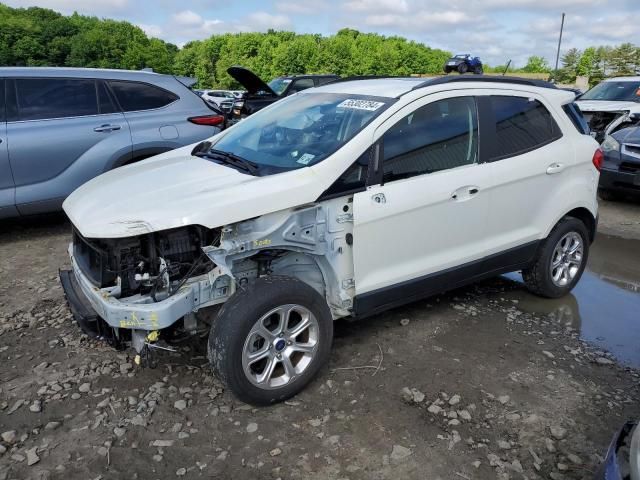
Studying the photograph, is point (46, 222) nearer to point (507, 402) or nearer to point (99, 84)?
point (99, 84)

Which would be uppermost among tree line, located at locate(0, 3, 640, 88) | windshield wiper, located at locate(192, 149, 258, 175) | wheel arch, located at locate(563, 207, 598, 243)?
tree line, located at locate(0, 3, 640, 88)

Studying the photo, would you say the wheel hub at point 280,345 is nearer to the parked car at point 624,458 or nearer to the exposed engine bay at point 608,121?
the parked car at point 624,458

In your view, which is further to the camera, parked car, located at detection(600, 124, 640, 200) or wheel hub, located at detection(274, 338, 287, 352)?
parked car, located at detection(600, 124, 640, 200)

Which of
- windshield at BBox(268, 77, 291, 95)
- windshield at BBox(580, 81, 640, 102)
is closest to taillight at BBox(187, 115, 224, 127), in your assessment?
windshield at BBox(268, 77, 291, 95)

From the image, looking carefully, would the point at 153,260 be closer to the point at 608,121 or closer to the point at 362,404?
the point at 362,404

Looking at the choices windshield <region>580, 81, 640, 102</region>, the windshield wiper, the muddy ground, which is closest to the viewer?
the muddy ground

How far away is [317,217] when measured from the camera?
3141 millimetres

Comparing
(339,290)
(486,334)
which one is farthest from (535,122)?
(339,290)

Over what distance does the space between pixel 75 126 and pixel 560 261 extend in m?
5.00

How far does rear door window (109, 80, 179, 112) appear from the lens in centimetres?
610

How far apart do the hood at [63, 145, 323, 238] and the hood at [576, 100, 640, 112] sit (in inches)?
344

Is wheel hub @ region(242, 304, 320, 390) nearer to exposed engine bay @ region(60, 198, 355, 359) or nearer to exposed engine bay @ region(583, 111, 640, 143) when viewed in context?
exposed engine bay @ region(60, 198, 355, 359)

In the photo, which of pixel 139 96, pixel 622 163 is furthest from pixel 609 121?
pixel 139 96

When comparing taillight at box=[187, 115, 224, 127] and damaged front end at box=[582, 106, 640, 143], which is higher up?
taillight at box=[187, 115, 224, 127]
